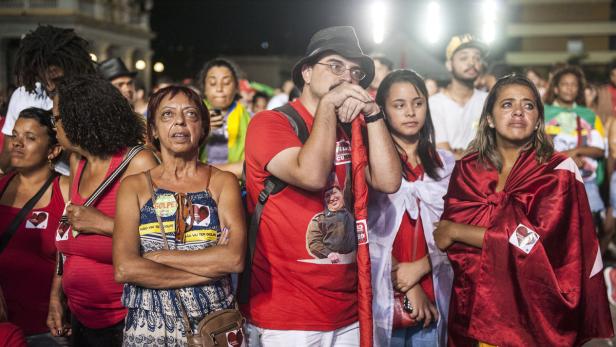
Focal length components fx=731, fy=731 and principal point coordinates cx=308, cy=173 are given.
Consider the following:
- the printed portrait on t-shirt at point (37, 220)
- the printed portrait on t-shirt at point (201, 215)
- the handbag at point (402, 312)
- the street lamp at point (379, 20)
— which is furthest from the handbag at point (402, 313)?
the street lamp at point (379, 20)

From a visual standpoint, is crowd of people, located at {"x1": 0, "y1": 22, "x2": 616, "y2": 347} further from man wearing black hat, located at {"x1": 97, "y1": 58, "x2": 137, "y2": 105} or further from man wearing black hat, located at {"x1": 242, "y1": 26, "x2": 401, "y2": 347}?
man wearing black hat, located at {"x1": 97, "y1": 58, "x2": 137, "y2": 105}

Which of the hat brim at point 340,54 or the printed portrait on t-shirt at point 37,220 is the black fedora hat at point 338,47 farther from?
the printed portrait on t-shirt at point 37,220

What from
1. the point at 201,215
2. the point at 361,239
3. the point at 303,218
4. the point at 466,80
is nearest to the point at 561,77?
the point at 466,80

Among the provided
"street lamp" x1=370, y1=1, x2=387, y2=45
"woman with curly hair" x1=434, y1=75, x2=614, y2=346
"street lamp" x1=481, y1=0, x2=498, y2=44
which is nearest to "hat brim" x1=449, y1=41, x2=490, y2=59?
"woman with curly hair" x1=434, y1=75, x2=614, y2=346

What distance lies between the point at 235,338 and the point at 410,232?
4.82 feet

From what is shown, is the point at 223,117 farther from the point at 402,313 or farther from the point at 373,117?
the point at 373,117

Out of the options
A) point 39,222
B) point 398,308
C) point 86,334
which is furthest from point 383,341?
point 39,222

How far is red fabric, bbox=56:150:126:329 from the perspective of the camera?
3.77m

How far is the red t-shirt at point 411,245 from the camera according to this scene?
4340mm

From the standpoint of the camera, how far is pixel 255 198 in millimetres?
3641

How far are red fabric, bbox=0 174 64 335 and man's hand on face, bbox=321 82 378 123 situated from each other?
1.92 meters

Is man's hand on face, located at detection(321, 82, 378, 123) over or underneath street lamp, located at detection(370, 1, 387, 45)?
underneath

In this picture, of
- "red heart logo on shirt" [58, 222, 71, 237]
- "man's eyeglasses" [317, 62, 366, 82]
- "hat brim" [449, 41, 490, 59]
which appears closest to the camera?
"man's eyeglasses" [317, 62, 366, 82]

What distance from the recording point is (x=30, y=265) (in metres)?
4.22
